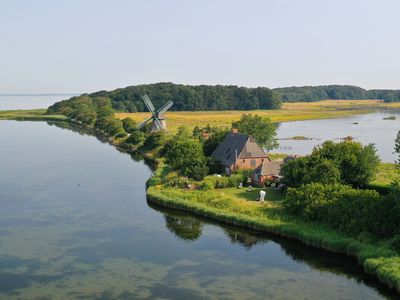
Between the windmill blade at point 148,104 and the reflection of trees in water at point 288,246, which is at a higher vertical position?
the windmill blade at point 148,104

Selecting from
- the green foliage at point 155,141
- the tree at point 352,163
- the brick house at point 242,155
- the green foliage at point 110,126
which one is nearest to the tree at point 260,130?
the brick house at point 242,155

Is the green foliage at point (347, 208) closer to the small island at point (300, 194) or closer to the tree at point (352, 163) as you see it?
the small island at point (300, 194)

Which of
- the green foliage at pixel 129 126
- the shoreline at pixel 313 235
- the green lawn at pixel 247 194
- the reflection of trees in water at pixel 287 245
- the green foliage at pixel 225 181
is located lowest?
the reflection of trees in water at pixel 287 245

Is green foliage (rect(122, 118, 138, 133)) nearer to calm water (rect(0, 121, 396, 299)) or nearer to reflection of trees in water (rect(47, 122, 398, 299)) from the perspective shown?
calm water (rect(0, 121, 396, 299))

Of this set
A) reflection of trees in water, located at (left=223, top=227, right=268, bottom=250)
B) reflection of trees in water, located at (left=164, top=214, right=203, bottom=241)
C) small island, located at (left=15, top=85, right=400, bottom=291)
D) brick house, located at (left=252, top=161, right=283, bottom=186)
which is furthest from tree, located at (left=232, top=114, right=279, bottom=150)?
reflection of trees in water, located at (left=223, top=227, right=268, bottom=250)

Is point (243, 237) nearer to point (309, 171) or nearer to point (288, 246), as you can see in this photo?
point (288, 246)

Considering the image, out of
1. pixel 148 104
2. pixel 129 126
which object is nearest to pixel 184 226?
pixel 148 104

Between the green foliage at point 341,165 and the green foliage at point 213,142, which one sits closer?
the green foliage at point 341,165
